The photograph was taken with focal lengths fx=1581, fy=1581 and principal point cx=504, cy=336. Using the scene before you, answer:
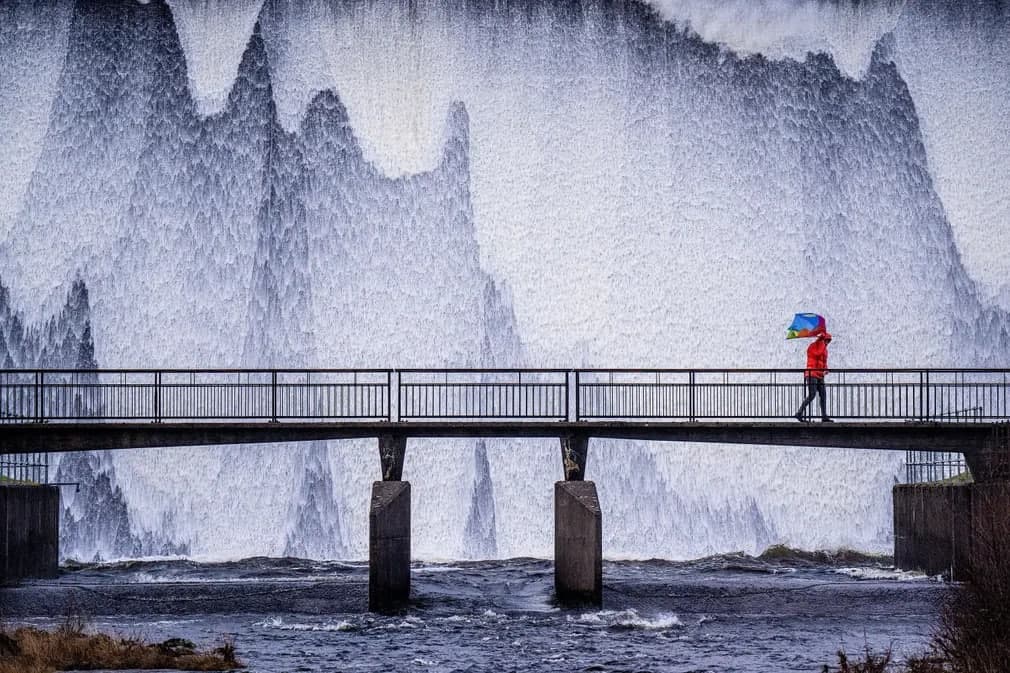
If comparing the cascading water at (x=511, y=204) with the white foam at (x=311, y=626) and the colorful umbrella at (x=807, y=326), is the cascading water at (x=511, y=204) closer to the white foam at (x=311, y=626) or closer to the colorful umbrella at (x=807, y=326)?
the colorful umbrella at (x=807, y=326)

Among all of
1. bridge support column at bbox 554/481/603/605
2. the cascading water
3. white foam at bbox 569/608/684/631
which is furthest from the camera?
the cascading water

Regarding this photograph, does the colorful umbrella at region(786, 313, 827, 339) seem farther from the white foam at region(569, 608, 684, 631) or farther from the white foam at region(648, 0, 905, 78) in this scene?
the white foam at region(648, 0, 905, 78)

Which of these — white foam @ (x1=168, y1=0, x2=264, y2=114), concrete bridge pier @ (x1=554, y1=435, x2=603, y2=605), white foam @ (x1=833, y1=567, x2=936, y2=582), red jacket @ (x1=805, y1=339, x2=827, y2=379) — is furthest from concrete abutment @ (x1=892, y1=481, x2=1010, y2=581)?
white foam @ (x1=168, y1=0, x2=264, y2=114)

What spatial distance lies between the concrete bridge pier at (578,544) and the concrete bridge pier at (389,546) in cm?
303

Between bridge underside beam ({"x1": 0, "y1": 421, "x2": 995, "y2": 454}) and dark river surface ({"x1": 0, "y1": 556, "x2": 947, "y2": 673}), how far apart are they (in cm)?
315

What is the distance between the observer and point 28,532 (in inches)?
1412

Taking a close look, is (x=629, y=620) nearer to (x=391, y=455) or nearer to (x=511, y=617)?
(x=511, y=617)

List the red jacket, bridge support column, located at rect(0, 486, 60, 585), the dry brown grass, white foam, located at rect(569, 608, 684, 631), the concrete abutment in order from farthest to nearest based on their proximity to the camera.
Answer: bridge support column, located at rect(0, 486, 60, 585)
the red jacket
the concrete abutment
white foam, located at rect(569, 608, 684, 631)
the dry brown grass

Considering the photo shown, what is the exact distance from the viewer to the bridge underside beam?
1235 inches

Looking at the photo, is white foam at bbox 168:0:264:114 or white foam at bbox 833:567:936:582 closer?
white foam at bbox 833:567:936:582

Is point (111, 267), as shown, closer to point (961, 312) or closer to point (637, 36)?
point (637, 36)

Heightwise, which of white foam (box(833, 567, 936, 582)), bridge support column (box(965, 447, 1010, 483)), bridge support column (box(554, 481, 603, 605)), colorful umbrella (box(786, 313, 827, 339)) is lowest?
white foam (box(833, 567, 936, 582))

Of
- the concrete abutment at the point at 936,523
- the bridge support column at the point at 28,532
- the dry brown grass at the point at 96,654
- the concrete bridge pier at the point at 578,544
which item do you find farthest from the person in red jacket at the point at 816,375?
the bridge support column at the point at 28,532

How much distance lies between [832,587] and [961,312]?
70.5 feet
